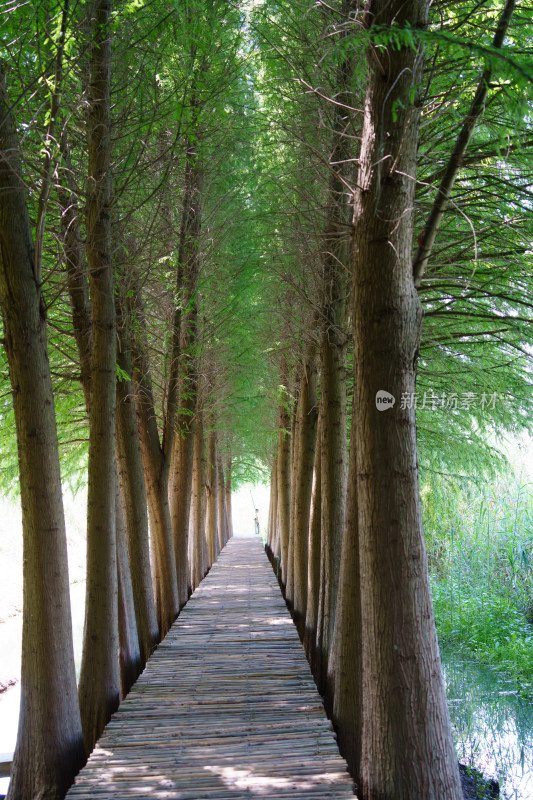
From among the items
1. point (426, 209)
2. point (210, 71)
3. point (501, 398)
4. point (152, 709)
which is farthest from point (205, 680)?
point (210, 71)

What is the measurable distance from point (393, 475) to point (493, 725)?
235 inches

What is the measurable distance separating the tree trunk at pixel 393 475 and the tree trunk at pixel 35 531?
6.98 feet

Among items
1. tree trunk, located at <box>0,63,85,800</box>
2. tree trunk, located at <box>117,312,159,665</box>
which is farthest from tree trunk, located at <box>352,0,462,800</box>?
tree trunk, located at <box>117,312,159,665</box>

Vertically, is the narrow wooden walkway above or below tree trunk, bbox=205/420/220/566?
below

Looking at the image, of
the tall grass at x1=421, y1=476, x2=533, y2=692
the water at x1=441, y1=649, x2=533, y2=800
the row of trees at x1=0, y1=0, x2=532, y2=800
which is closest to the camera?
the row of trees at x1=0, y1=0, x2=532, y2=800

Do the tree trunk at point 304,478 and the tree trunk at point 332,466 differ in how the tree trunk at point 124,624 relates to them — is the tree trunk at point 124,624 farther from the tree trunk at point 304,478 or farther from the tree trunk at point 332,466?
the tree trunk at point 304,478

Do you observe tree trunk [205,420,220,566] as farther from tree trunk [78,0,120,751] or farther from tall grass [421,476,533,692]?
tree trunk [78,0,120,751]

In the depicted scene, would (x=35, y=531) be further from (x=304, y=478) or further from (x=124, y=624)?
(x=304, y=478)

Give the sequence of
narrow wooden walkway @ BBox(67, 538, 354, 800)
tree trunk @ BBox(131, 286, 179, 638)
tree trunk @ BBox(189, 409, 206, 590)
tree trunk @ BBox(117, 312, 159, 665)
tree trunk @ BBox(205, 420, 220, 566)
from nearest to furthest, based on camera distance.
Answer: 1. narrow wooden walkway @ BBox(67, 538, 354, 800)
2. tree trunk @ BBox(117, 312, 159, 665)
3. tree trunk @ BBox(131, 286, 179, 638)
4. tree trunk @ BBox(189, 409, 206, 590)
5. tree trunk @ BBox(205, 420, 220, 566)

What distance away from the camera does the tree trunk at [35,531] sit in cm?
416

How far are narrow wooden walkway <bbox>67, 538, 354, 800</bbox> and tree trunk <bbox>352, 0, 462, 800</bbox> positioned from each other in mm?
719

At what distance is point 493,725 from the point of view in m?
7.53

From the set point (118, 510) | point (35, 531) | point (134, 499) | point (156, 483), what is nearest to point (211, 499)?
point (156, 483)

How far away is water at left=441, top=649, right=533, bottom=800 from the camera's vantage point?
6121mm
